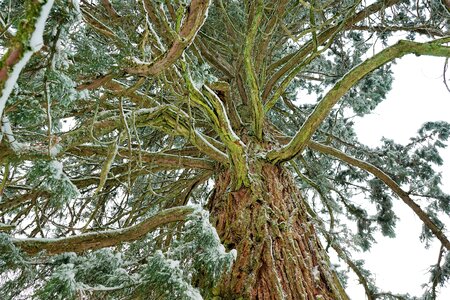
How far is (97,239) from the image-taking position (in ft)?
6.50

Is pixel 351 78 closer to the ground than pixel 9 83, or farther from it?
farther from it

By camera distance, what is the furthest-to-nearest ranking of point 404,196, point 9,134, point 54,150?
point 404,196
point 54,150
point 9,134

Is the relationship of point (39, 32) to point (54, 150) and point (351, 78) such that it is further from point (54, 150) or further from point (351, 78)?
point (351, 78)

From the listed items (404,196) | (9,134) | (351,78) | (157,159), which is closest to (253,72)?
(351,78)

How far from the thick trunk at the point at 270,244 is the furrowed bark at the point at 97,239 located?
33 cm

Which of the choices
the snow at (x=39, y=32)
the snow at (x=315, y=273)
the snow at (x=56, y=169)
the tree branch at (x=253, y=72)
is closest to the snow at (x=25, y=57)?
the snow at (x=39, y=32)

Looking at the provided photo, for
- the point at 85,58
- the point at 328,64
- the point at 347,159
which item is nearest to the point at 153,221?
the point at 85,58

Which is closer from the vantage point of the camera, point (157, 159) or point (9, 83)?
point (9, 83)

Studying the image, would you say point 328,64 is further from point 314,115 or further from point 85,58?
point 85,58

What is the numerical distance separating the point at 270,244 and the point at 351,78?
1024mm

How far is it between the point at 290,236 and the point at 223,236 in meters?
0.38

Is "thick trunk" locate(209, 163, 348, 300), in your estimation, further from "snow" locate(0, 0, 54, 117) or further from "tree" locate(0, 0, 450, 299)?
"snow" locate(0, 0, 54, 117)

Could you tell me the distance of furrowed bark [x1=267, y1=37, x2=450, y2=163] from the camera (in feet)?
5.83

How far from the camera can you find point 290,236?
2.01m
